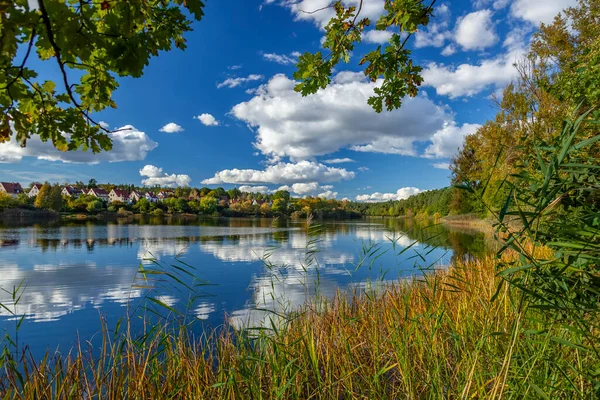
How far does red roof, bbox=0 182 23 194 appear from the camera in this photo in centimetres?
8956

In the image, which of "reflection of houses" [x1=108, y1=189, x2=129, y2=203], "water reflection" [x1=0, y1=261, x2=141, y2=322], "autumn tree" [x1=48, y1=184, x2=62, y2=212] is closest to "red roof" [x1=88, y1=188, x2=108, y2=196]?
"reflection of houses" [x1=108, y1=189, x2=129, y2=203]

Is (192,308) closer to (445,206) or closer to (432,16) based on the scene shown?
(432,16)

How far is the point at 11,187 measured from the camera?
9156 cm

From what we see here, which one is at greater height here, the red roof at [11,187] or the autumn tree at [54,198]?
the red roof at [11,187]

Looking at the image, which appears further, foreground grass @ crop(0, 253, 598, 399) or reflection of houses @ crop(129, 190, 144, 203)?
reflection of houses @ crop(129, 190, 144, 203)

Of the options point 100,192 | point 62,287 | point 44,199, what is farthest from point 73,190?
point 62,287

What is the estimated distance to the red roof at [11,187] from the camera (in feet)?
294

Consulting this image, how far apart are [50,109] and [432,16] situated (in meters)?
3.45

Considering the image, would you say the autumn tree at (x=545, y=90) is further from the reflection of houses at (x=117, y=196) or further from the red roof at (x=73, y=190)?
the red roof at (x=73, y=190)

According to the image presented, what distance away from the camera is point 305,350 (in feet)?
11.7

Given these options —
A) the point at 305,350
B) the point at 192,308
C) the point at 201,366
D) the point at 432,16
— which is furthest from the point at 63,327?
the point at 432,16

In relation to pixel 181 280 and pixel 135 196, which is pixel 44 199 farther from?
pixel 181 280

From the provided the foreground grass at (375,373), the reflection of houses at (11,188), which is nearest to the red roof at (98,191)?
the reflection of houses at (11,188)

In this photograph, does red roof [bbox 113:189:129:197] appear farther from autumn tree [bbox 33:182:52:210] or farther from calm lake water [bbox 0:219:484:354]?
calm lake water [bbox 0:219:484:354]
